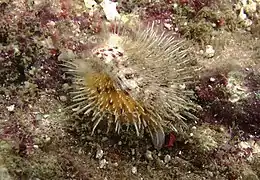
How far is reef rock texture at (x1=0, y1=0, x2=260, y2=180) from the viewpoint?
3213 mm

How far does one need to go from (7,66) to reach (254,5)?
2.01 meters

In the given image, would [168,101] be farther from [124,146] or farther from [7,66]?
[7,66]

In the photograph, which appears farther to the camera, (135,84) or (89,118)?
(89,118)

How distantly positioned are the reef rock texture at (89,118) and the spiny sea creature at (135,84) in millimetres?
109

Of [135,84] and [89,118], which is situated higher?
[135,84]

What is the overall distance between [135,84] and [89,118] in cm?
43

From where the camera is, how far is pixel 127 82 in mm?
3166

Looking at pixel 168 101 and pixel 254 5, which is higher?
pixel 254 5

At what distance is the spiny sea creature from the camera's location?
3.14 metres

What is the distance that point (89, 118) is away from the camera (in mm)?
3334

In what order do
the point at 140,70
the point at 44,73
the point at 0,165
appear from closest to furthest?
1. the point at 0,165
2. the point at 140,70
3. the point at 44,73

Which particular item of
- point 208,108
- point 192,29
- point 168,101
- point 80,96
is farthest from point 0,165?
point 192,29

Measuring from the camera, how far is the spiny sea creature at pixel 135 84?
3.14 metres

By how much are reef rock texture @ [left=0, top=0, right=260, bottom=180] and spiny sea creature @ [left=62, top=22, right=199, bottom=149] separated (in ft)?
0.36
